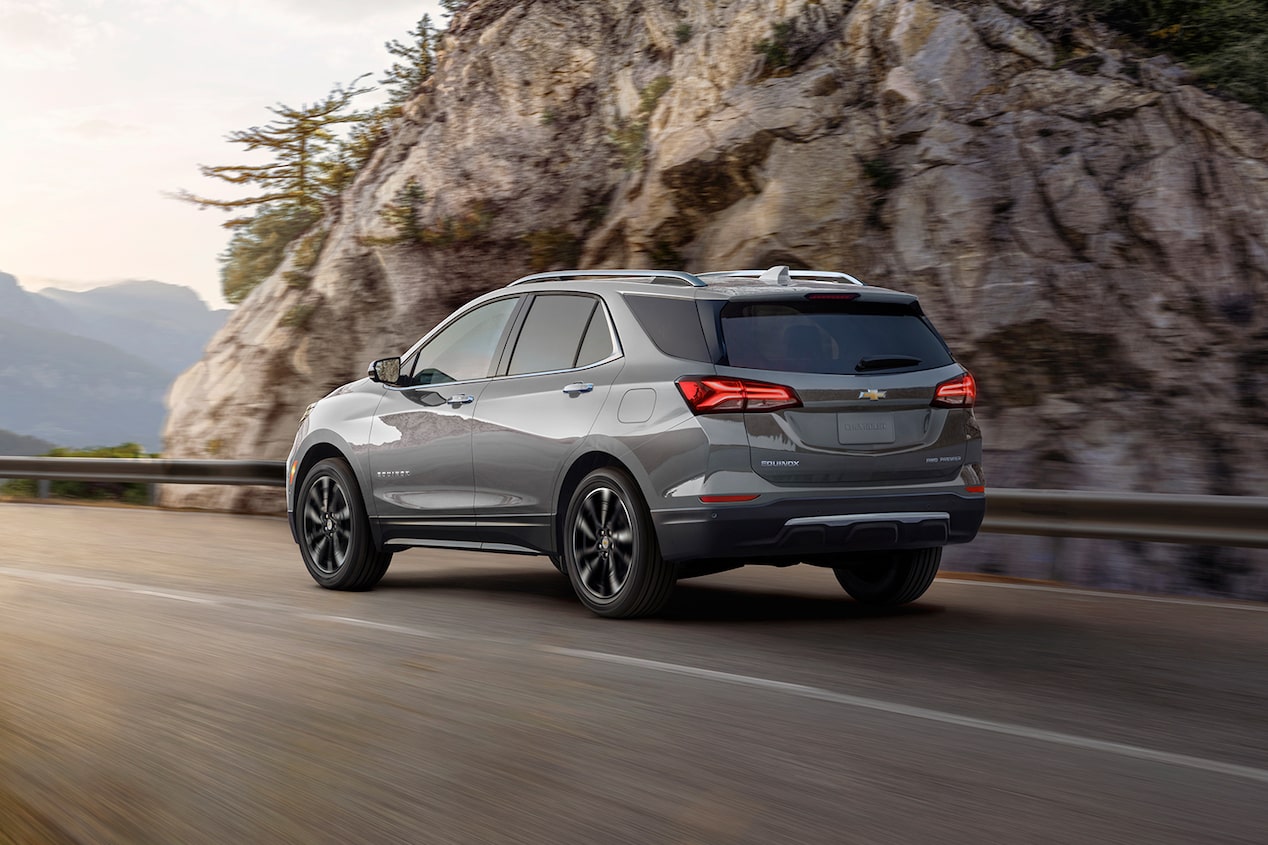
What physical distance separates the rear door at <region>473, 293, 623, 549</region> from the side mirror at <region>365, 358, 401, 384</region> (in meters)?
0.97

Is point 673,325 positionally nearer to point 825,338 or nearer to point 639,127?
point 825,338

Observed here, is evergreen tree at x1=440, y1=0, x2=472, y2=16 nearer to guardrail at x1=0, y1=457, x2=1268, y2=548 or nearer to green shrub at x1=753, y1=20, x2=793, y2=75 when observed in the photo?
A: green shrub at x1=753, y1=20, x2=793, y2=75

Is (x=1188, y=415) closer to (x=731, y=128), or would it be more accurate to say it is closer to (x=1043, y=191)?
(x=1043, y=191)

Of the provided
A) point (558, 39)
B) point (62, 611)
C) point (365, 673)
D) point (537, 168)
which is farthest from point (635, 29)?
point (365, 673)

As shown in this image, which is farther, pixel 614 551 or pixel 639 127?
pixel 639 127

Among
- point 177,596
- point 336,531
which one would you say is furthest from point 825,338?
point 177,596

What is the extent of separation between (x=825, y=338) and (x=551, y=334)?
1.71 m

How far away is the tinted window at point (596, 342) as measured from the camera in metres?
7.72

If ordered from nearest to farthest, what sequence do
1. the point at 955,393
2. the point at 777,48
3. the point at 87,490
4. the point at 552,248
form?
the point at 955,393 < the point at 777,48 < the point at 552,248 < the point at 87,490

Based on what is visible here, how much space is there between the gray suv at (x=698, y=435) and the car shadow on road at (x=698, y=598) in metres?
0.28

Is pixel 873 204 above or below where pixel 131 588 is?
above

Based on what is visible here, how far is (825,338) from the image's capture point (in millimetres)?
7293

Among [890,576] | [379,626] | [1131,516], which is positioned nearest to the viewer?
[379,626]

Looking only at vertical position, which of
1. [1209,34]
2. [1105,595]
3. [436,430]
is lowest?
[1105,595]
